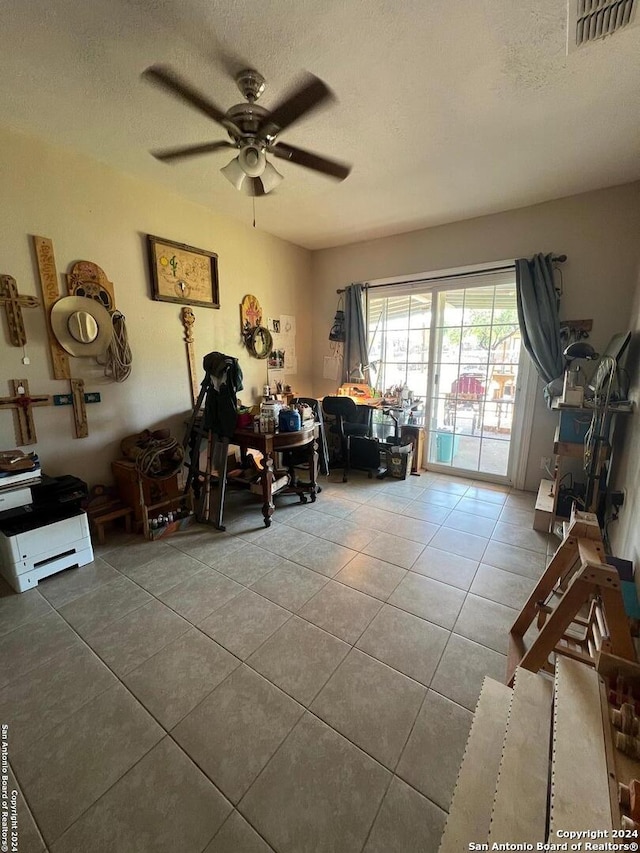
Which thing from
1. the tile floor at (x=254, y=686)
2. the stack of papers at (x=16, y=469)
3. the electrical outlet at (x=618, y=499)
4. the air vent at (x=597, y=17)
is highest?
the air vent at (x=597, y=17)

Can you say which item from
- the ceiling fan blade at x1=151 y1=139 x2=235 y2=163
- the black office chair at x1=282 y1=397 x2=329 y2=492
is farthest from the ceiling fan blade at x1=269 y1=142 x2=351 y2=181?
the black office chair at x1=282 y1=397 x2=329 y2=492

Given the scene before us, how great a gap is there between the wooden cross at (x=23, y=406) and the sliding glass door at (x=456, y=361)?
331 cm

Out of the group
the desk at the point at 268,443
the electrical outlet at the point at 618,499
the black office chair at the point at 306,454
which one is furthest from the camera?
the black office chair at the point at 306,454

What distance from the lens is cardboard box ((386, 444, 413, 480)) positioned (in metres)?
3.78

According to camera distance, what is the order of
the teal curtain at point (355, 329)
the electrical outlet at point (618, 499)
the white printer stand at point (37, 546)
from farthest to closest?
the teal curtain at point (355, 329)
the electrical outlet at point (618, 499)
the white printer stand at point (37, 546)

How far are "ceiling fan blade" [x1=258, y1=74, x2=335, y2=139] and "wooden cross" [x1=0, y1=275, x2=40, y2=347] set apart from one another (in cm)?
183

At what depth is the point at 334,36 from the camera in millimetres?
1439

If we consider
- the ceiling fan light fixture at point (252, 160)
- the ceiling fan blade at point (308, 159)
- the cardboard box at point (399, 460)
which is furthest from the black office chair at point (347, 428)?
the ceiling fan light fixture at point (252, 160)

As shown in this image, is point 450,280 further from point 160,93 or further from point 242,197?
point 160,93

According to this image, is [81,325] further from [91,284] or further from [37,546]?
[37,546]

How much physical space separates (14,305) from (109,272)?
2.27 ft

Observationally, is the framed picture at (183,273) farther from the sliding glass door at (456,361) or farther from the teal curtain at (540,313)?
the teal curtain at (540,313)

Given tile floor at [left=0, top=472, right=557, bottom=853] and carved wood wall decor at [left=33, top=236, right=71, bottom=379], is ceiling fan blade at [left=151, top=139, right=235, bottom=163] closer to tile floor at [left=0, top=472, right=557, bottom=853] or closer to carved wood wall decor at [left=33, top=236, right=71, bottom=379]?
carved wood wall decor at [left=33, top=236, right=71, bottom=379]

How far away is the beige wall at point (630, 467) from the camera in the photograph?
1.65 metres
